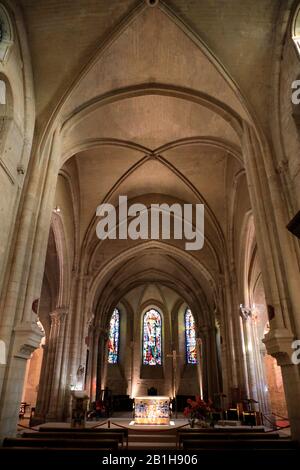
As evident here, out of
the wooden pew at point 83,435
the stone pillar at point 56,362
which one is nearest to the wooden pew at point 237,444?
the wooden pew at point 83,435

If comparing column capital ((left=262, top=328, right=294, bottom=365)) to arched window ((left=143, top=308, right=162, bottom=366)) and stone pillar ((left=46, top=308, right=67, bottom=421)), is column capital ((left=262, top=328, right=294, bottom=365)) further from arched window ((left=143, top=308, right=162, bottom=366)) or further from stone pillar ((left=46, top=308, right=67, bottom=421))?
arched window ((left=143, top=308, right=162, bottom=366))

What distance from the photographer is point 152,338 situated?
90.8ft

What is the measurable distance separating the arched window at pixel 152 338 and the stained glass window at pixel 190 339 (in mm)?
2269

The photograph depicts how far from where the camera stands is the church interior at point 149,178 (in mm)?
6965

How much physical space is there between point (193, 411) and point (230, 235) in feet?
26.0

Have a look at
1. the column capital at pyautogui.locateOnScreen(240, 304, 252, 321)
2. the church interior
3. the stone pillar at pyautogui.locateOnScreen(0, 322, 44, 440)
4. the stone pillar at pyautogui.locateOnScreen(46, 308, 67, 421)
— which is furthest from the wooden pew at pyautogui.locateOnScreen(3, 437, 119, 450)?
the column capital at pyautogui.locateOnScreen(240, 304, 252, 321)

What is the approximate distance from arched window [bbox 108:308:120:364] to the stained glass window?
573 cm

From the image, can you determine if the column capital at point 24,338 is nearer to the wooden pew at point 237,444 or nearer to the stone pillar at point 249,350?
the wooden pew at point 237,444

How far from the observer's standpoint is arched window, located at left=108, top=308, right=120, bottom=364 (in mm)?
26828

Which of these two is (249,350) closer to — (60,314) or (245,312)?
(245,312)

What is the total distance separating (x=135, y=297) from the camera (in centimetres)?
2852
